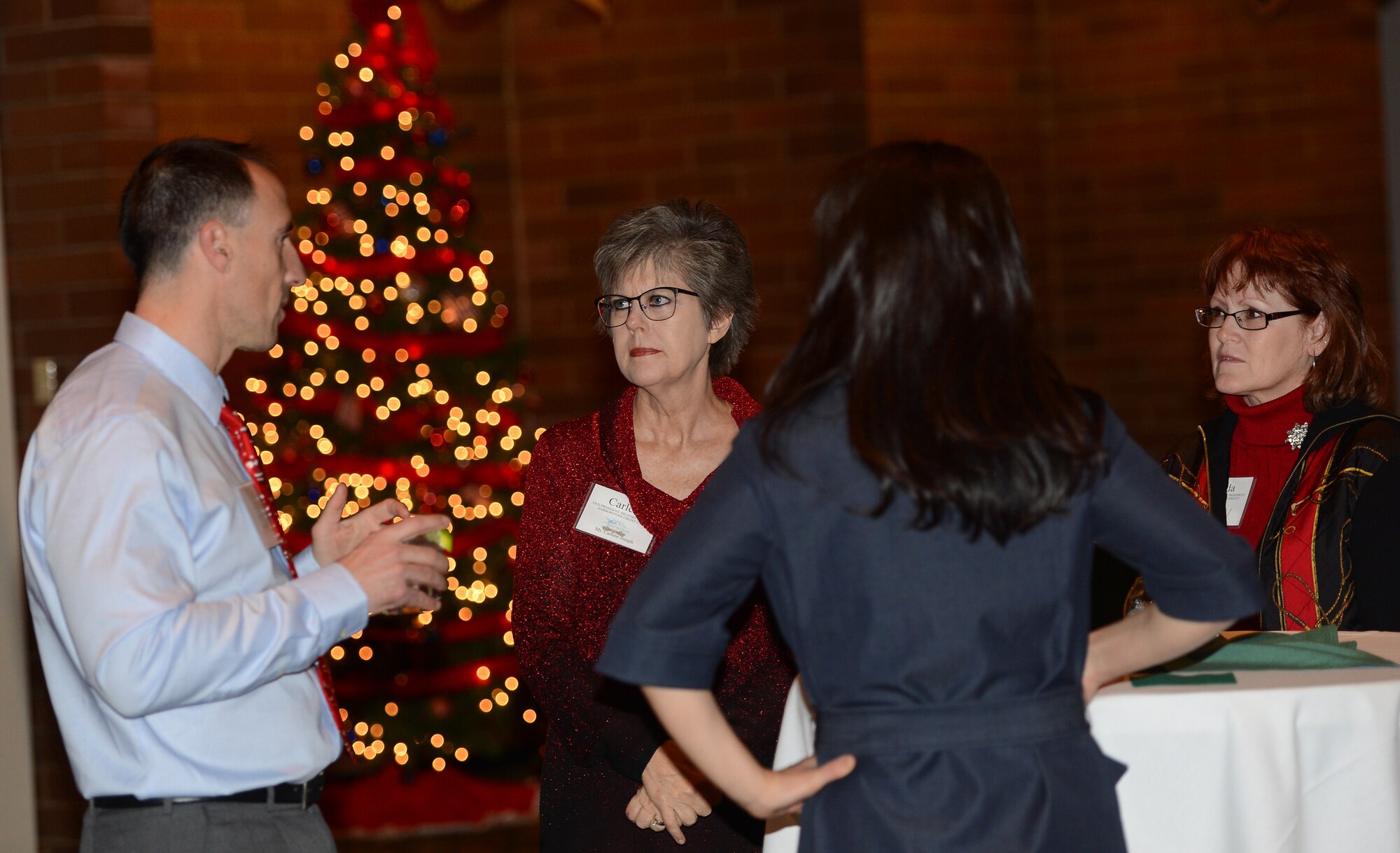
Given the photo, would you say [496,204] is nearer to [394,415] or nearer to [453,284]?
[453,284]

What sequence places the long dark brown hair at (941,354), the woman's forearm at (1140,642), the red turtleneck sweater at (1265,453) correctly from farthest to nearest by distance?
the red turtleneck sweater at (1265,453), the woman's forearm at (1140,642), the long dark brown hair at (941,354)

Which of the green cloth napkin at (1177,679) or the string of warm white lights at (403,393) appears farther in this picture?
the string of warm white lights at (403,393)

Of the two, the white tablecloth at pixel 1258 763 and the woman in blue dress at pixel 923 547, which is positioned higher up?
the woman in blue dress at pixel 923 547

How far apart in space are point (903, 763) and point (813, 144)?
171 inches

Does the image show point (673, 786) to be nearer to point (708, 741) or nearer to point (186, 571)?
point (708, 741)

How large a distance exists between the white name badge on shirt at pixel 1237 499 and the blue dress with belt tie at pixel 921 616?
1314mm

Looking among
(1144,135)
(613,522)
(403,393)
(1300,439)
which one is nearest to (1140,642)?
(613,522)

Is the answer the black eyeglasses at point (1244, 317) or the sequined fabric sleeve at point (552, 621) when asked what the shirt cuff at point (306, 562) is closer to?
the sequined fabric sleeve at point (552, 621)

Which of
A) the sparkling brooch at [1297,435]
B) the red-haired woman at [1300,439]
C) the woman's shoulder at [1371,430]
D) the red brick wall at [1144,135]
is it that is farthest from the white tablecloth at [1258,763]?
the red brick wall at [1144,135]

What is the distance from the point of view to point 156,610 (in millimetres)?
1645

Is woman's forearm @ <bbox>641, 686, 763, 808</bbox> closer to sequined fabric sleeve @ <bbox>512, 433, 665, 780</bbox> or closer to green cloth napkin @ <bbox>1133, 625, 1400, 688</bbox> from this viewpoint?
green cloth napkin @ <bbox>1133, 625, 1400, 688</bbox>

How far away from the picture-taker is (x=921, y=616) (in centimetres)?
146

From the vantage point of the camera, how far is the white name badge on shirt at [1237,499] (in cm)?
278

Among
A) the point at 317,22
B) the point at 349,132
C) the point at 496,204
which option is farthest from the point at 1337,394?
the point at 317,22
